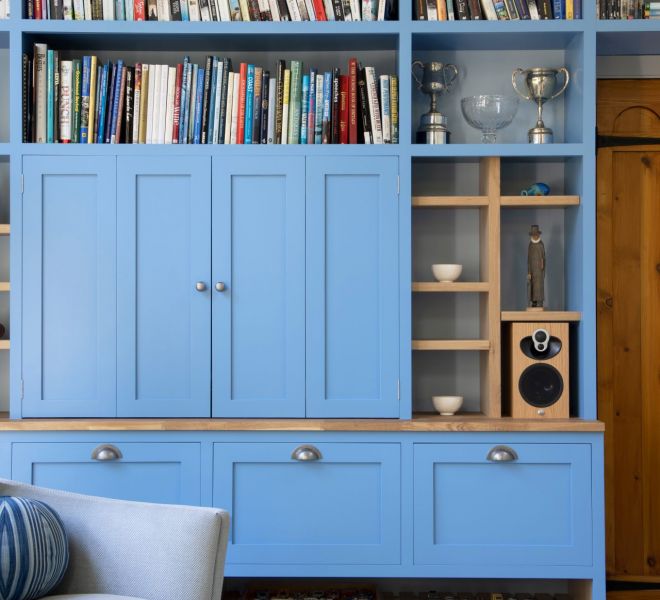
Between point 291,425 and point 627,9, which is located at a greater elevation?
point 627,9

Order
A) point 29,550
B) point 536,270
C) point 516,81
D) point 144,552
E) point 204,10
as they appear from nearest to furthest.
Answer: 1. point 29,550
2. point 144,552
3. point 204,10
4. point 536,270
5. point 516,81

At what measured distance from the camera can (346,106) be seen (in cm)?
295

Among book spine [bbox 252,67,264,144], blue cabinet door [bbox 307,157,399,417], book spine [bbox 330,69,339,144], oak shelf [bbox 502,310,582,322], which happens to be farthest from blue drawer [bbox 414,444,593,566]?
book spine [bbox 252,67,264,144]

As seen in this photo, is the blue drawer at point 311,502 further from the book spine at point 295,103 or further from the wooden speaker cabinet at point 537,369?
the book spine at point 295,103

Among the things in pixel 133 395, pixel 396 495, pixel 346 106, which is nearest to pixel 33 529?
pixel 133 395

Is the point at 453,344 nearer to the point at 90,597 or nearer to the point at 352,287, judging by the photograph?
the point at 352,287

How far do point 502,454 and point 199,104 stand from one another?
1.61 metres

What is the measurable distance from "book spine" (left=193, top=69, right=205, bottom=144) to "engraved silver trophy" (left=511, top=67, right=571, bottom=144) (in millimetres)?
1138

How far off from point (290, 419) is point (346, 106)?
1.12m

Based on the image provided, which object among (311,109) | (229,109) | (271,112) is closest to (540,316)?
(311,109)

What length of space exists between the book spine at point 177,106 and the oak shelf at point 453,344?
44.0 inches

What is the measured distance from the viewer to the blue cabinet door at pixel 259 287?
9.50 feet

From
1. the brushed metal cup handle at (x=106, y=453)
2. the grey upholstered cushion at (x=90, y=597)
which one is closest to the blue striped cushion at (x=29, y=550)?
the grey upholstered cushion at (x=90, y=597)

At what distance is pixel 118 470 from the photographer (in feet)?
9.36
